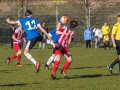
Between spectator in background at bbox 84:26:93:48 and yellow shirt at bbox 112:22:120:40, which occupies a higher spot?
yellow shirt at bbox 112:22:120:40

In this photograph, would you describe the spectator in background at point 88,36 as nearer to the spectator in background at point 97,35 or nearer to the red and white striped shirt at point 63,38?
the spectator in background at point 97,35

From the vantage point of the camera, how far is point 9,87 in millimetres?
11586

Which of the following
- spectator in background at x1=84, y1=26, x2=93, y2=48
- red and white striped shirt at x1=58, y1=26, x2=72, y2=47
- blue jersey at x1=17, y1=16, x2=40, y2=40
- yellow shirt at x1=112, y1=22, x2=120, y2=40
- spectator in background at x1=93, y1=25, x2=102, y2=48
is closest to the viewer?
red and white striped shirt at x1=58, y1=26, x2=72, y2=47

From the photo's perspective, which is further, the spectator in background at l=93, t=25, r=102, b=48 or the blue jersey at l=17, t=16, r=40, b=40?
the spectator in background at l=93, t=25, r=102, b=48

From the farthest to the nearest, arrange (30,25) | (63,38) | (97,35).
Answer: (97,35)
(30,25)
(63,38)

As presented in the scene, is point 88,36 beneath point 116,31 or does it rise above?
beneath

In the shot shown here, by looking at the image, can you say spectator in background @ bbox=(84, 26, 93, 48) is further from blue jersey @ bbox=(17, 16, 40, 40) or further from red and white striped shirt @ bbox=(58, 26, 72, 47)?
red and white striped shirt @ bbox=(58, 26, 72, 47)

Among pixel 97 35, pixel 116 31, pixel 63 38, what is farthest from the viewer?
pixel 97 35

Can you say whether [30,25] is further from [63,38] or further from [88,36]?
[88,36]

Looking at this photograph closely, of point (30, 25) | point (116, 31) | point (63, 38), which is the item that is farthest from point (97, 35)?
point (63, 38)

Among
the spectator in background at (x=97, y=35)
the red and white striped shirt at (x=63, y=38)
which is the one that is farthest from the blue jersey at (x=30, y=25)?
the spectator in background at (x=97, y=35)

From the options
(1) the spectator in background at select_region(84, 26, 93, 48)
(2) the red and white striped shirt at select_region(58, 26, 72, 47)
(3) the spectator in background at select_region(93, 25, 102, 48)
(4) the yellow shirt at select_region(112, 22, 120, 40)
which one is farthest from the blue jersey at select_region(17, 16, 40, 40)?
(3) the spectator in background at select_region(93, 25, 102, 48)

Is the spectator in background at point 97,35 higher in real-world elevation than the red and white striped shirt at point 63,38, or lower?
lower

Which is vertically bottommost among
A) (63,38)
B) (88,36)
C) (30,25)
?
(88,36)
